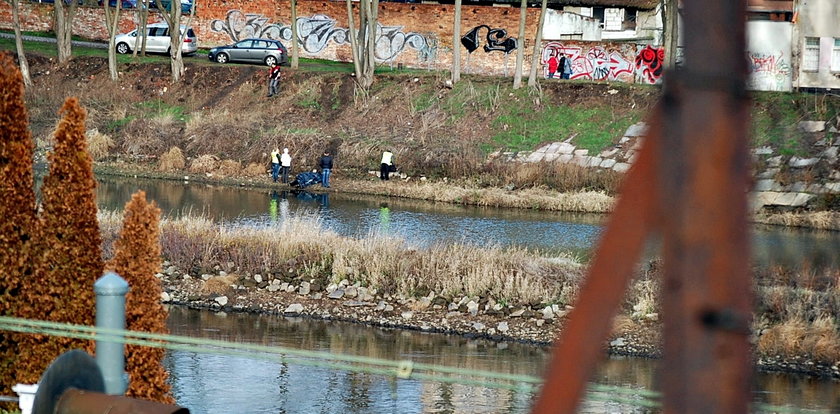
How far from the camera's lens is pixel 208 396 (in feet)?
53.4

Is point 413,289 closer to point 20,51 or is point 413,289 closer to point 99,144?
point 99,144

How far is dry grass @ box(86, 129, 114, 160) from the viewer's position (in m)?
43.0

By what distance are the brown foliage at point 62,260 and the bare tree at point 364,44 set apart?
3617 centimetres

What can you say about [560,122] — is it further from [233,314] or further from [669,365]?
[669,365]

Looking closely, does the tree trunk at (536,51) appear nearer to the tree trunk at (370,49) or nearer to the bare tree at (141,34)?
the tree trunk at (370,49)

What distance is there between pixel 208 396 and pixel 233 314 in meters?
5.63

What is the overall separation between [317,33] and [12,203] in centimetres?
4492

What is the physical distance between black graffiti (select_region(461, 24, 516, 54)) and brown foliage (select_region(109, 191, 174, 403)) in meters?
41.6

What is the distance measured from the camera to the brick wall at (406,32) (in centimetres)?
5019

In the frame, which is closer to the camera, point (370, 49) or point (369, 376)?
point (369, 376)

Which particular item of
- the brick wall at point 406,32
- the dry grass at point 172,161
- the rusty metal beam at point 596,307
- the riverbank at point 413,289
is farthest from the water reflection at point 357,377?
the brick wall at point 406,32

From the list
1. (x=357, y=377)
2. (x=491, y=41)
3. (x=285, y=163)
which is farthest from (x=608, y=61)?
(x=357, y=377)

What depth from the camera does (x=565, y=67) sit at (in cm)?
5031

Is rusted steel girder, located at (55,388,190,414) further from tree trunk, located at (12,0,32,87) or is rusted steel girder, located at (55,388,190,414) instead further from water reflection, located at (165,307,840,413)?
tree trunk, located at (12,0,32,87)
